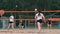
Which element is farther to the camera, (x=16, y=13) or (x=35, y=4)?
(x=35, y=4)

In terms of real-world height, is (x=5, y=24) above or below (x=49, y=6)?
below

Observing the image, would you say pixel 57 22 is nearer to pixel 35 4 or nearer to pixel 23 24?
pixel 23 24

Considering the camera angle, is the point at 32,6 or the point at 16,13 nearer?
Result: the point at 16,13

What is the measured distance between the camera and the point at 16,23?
25.3 meters

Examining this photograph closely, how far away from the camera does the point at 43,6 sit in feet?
→ 111

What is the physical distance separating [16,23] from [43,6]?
9.41 metres

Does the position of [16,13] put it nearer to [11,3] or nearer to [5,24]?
[5,24]

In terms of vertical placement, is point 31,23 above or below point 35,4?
below

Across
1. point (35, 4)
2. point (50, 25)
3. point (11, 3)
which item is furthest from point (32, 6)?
point (50, 25)

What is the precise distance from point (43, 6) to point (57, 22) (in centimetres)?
882

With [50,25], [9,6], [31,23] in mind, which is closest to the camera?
[31,23]

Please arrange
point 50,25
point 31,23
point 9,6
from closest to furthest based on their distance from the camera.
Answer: point 31,23 < point 50,25 < point 9,6

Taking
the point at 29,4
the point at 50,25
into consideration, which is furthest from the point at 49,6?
the point at 50,25

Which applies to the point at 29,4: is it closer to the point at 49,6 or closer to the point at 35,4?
the point at 35,4
